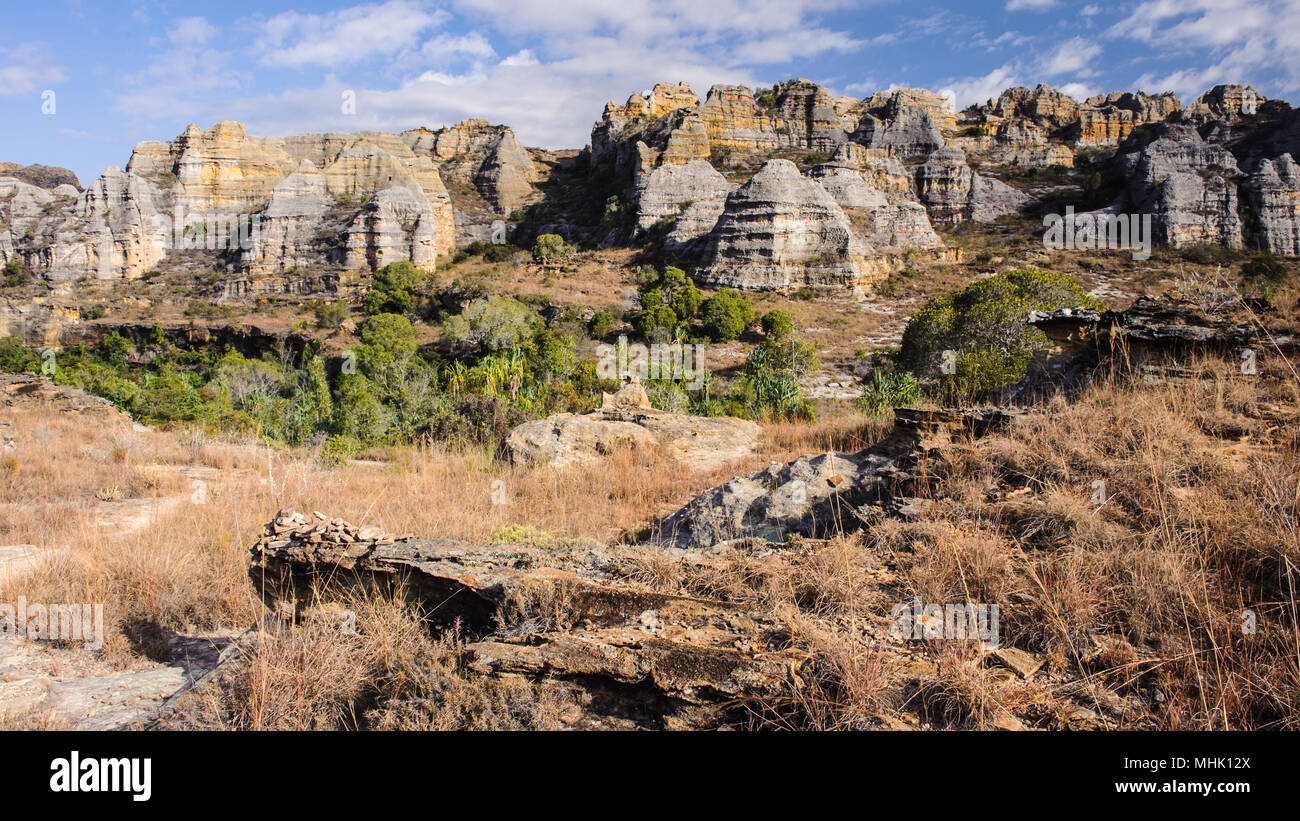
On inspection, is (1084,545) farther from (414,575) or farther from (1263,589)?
(414,575)

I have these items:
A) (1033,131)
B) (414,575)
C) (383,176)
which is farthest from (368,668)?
(1033,131)

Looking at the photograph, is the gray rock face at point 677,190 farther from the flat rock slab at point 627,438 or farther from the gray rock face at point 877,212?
the flat rock slab at point 627,438

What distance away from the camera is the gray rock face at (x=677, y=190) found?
44562 millimetres

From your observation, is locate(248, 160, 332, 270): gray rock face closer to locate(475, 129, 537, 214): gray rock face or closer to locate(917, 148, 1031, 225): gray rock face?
locate(475, 129, 537, 214): gray rock face

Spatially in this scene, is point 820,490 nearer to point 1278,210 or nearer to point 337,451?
point 337,451

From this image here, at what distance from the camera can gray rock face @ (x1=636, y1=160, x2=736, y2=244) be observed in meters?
44.6

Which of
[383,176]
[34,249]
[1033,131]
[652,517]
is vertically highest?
[1033,131]

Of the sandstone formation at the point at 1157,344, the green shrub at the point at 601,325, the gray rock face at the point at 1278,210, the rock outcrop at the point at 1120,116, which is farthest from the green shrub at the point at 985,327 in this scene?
the rock outcrop at the point at 1120,116

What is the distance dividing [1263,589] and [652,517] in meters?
3.77

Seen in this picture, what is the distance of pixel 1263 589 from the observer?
6.92 feet

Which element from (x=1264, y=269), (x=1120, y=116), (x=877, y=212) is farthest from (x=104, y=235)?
(x=1120, y=116)

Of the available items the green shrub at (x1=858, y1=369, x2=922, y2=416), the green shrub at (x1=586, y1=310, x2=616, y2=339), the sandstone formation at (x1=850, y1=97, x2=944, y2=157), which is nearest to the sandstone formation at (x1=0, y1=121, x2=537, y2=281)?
the green shrub at (x1=586, y1=310, x2=616, y2=339)

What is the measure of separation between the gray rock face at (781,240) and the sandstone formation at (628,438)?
27580 mm

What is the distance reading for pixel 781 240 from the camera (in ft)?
116
